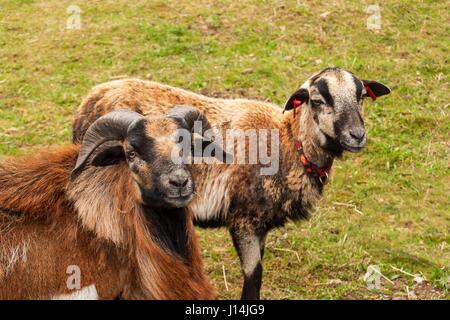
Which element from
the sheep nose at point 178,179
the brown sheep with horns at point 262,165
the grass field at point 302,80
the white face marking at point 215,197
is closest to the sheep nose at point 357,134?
the brown sheep with horns at point 262,165

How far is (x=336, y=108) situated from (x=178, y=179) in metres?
2.31

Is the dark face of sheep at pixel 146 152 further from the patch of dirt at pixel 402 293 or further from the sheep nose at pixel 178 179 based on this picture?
the patch of dirt at pixel 402 293

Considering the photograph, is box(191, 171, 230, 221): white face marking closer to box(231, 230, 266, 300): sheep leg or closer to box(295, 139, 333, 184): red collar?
box(231, 230, 266, 300): sheep leg

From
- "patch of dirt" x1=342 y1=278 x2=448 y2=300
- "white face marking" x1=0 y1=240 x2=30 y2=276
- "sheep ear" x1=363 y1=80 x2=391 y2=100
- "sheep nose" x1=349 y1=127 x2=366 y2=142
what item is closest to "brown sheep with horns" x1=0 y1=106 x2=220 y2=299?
"white face marking" x1=0 y1=240 x2=30 y2=276

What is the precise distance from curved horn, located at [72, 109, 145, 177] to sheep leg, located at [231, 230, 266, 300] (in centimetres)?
213

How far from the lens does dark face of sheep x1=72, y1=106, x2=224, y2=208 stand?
578 cm

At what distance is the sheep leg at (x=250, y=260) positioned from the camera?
7609mm

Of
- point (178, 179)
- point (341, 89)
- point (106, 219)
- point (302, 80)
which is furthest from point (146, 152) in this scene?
point (302, 80)

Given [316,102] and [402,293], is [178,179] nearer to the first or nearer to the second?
[316,102]

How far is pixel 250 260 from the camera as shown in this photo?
7.61m

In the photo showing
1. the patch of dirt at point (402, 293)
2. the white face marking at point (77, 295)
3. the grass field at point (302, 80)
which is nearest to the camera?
the white face marking at point (77, 295)

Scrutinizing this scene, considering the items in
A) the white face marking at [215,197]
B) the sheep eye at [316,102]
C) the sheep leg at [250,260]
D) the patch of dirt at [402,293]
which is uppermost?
the sheep eye at [316,102]

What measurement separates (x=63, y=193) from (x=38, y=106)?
572 cm

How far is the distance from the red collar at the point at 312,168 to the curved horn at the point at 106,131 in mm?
2252
